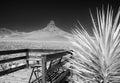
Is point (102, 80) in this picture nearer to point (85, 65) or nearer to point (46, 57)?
point (85, 65)

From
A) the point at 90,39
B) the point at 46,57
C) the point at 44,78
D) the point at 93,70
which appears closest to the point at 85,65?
the point at 93,70

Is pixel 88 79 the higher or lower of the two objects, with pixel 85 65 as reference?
lower

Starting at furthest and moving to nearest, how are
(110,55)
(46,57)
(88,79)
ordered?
(46,57) → (88,79) → (110,55)

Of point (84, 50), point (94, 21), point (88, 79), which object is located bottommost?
point (88, 79)

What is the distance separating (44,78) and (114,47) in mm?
1989

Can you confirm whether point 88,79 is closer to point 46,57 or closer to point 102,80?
point 102,80

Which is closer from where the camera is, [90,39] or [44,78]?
[90,39]

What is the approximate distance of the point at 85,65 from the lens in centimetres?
130

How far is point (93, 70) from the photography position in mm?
1226

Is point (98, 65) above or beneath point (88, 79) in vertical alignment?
above

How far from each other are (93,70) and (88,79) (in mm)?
101

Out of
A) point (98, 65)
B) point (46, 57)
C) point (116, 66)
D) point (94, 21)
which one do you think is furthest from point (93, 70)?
point (46, 57)

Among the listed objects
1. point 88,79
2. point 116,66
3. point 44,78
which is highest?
point 116,66

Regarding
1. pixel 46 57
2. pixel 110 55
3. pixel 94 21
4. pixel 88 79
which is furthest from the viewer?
pixel 46 57
